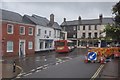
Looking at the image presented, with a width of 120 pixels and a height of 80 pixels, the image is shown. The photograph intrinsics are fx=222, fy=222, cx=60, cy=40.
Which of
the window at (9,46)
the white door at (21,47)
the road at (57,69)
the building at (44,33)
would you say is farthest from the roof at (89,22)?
the road at (57,69)

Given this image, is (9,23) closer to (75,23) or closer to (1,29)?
(1,29)

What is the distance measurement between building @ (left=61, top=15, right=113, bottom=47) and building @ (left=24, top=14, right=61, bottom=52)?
889 inches

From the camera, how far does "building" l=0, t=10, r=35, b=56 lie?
110ft

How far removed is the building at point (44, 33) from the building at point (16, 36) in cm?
211

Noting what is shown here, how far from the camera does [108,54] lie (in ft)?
96.8

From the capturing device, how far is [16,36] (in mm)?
36406

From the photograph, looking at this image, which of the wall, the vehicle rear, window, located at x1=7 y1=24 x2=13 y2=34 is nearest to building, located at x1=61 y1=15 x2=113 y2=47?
the vehicle rear

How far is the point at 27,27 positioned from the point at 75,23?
141 feet

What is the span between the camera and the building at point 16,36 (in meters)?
33.5


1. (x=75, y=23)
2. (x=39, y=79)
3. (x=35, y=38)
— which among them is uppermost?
(x=75, y=23)

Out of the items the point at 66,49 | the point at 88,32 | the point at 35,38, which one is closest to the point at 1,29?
the point at 35,38

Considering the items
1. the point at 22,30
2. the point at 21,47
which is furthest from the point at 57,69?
the point at 22,30

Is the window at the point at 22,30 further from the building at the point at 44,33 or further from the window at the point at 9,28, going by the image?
the building at the point at 44,33

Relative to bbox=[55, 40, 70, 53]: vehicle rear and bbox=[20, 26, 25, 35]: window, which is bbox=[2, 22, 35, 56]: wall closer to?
bbox=[20, 26, 25, 35]: window
